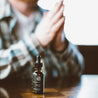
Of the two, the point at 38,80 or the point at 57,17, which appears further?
the point at 57,17

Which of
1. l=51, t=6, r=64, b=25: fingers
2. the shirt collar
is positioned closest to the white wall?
l=51, t=6, r=64, b=25: fingers

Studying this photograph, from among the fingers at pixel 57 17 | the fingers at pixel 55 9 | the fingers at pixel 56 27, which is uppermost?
the fingers at pixel 55 9

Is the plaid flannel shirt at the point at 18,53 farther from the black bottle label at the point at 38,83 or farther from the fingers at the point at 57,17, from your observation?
the black bottle label at the point at 38,83

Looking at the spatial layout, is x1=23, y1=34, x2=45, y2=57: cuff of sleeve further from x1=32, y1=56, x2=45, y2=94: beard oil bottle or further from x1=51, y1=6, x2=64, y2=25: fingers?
x1=32, y1=56, x2=45, y2=94: beard oil bottle

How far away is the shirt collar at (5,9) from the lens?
7.43ft

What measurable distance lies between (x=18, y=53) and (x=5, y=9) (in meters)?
0.43

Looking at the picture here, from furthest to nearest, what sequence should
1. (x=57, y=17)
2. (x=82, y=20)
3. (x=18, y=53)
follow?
(x=82, y=20), (x=57, y=17), (x=18, y=53)

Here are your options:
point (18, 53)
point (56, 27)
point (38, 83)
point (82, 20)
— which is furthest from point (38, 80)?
point (82, 20)

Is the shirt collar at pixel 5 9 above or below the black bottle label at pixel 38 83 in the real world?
above

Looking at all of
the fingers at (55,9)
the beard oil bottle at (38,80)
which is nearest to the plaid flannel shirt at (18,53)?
the fingers at (55,9)

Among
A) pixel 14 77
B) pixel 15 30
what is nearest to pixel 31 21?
pixel 15 30

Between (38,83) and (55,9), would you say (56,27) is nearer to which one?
(55,9)

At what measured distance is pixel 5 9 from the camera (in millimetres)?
2271

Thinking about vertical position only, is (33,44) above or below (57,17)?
below
